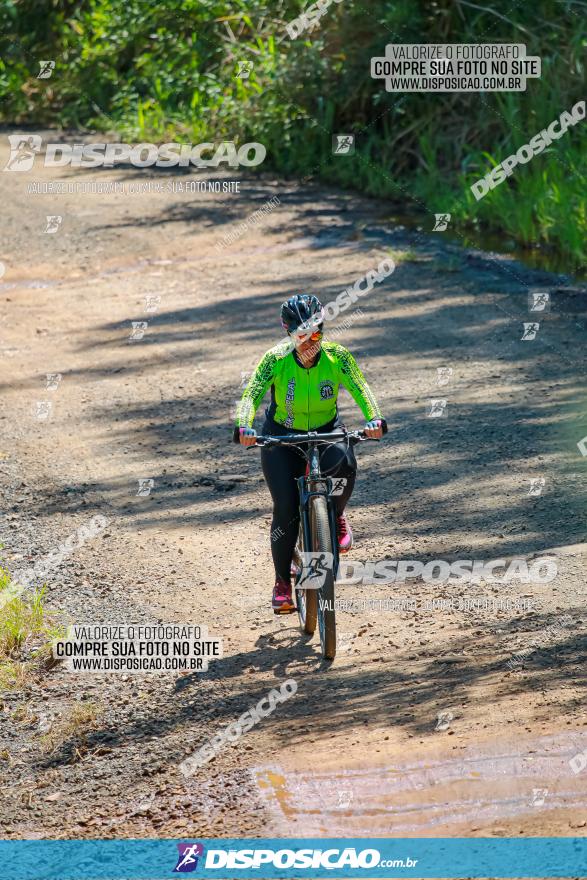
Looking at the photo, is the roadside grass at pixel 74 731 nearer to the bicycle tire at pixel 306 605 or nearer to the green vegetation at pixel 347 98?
the bicycle tire at pixel 306 605

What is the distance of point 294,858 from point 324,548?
1.90 metres

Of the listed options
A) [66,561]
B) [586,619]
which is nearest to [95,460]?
[66,561]

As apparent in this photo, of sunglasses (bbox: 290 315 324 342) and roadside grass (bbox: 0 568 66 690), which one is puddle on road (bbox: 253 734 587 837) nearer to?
roadside grass (bbox: 0 568 66 690)

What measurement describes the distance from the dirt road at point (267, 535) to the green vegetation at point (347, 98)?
4.30 ft

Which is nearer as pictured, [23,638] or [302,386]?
[302,386]

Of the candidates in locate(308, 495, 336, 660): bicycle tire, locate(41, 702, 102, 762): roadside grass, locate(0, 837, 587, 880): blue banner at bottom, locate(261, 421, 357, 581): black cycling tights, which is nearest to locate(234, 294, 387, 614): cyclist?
locate(261, 421, 357, 581): black cycling tights

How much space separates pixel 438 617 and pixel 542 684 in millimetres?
1149

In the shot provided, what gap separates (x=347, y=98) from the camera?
2066 centimetres

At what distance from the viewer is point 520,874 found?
5039 millimetres

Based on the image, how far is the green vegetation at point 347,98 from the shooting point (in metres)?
17.8

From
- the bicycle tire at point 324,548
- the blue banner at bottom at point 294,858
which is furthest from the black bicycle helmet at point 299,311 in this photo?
the blue banner at bottom at point 294,858

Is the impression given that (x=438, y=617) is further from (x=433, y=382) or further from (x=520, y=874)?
(x=433, y=382)

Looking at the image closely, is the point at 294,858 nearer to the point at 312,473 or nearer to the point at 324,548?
the point at 324,548

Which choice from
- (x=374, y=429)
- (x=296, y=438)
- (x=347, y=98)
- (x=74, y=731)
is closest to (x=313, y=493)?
(x=296, y=438)
